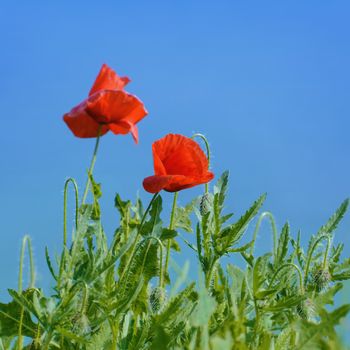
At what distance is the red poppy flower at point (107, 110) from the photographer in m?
2.51

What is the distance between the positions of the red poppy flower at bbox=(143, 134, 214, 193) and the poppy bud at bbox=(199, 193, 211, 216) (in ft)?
1.00

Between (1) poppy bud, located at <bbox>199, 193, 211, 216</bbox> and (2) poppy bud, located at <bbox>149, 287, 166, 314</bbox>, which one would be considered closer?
(2) poppy bud, located at <bbox>149, 287, 166, 314</bbox>

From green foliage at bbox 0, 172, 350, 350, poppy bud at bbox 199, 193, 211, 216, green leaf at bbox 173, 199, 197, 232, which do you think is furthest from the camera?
green leaf at bbox 173, 199, 197, 232

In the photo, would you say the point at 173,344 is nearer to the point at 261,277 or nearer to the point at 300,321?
the point at 261,277

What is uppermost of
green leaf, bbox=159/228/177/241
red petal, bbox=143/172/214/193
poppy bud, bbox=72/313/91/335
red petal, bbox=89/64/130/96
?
red petal, bbox=89/64/130/96

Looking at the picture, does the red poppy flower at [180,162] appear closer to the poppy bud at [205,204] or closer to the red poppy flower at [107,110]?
the red poppy flower at [107,110]

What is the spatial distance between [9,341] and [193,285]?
A: 2.53 ft

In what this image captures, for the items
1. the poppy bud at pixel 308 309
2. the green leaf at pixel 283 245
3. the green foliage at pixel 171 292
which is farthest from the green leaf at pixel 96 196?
the poppy bud at pixel 308 309

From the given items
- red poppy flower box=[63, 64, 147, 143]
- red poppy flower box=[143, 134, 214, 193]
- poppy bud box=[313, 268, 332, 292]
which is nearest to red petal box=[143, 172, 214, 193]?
red poppy flower box=[143, 134, 214, 193]

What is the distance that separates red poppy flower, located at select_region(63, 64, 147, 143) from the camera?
2512 millimetres

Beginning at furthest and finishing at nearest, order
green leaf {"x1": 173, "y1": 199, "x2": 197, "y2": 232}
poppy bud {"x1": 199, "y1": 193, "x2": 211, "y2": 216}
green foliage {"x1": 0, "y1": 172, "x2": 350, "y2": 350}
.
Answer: green leaf {"x1": 173, "y1": 199, "x2": 197, "y2": 232} → poppy bud {"x1": 199, "y1": 193, "x2": 211, "y2": 216} → green foliage {"x1": 0, "y1": 172, "x2": 350, "y2": 350}

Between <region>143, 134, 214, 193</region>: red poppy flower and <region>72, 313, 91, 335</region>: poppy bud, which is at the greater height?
<region>143, 134, 214, 193</region>: red poppy flower

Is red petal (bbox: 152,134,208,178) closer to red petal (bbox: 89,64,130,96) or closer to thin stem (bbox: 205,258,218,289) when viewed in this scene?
red petal (bbox: 89,64,130,96)

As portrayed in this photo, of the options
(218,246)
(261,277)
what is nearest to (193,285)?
(218,246)
